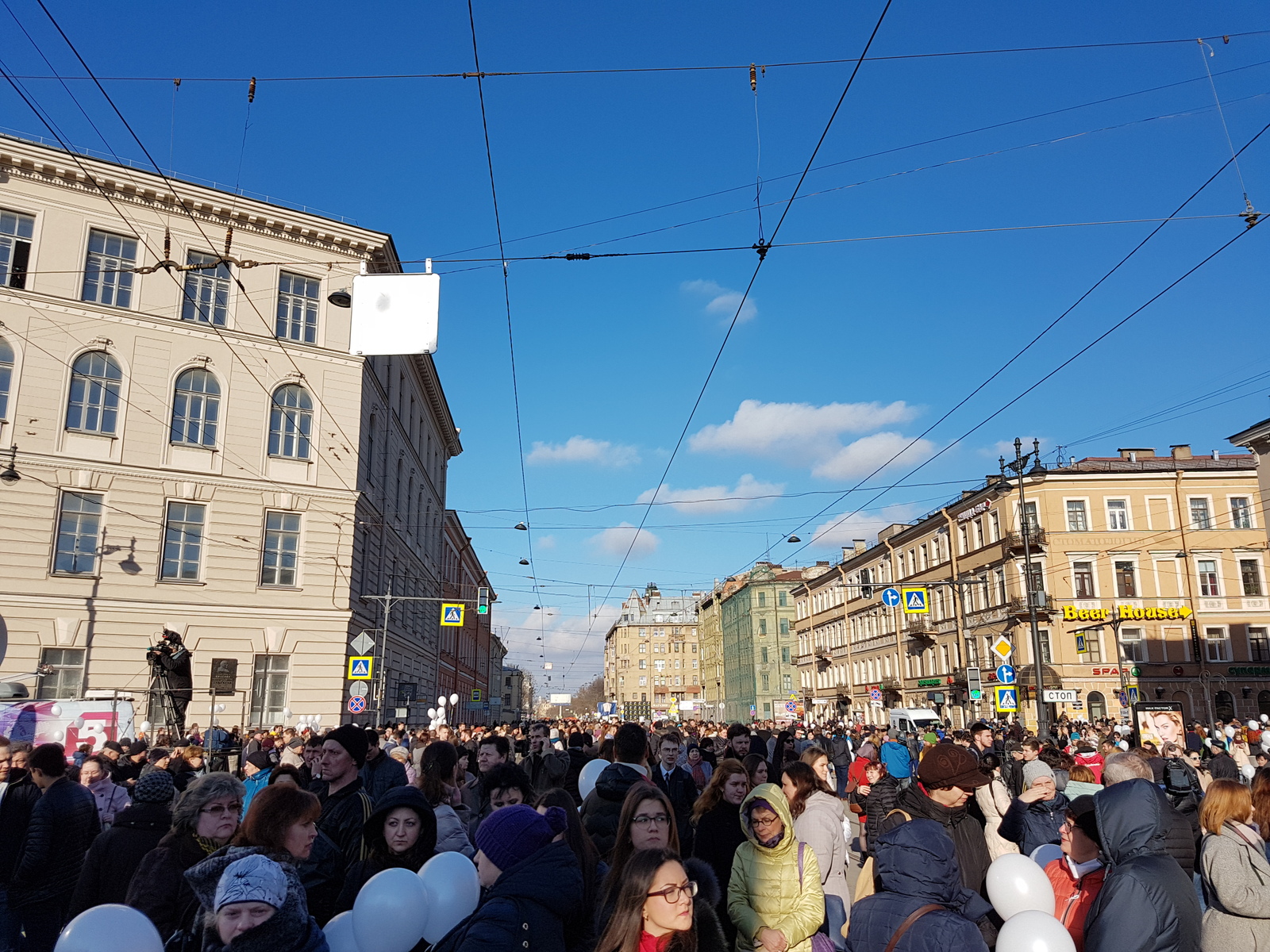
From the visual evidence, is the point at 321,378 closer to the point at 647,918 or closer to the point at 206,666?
the point at 206,666

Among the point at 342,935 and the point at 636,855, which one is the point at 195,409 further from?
the point at 636,855

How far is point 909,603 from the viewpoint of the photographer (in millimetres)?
32281

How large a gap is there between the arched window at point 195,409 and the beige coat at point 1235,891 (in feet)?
102

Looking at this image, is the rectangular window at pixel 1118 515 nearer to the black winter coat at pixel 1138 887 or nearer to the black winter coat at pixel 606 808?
the black winter coat at pixel 606 808

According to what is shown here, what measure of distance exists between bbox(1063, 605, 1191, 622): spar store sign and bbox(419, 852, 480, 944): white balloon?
4674 cm

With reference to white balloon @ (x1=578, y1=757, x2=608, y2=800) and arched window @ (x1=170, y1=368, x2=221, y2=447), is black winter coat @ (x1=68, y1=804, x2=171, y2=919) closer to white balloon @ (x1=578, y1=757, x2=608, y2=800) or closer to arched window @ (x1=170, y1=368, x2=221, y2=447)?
white balloon @ (x1=578, y1=757, x2=608, y2=800)

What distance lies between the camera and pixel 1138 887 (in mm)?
3834

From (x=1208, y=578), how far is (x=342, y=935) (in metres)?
52.2

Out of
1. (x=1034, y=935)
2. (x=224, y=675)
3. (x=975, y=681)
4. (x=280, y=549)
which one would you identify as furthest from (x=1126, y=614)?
(x=1034, y=935)

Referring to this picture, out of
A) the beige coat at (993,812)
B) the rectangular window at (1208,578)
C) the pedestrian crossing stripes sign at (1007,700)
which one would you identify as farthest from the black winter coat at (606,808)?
the rectangular window at (1208,578)

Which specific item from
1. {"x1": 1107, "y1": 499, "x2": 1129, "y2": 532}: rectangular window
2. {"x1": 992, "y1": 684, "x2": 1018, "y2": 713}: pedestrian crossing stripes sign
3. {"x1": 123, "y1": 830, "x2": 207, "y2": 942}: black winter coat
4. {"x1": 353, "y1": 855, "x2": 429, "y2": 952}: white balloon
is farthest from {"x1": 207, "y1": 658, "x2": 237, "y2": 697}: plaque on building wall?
{"x1": 1107, "y1": 499, "x2": 1129, "y2": 532}: rectangular window

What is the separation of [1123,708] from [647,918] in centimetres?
4555

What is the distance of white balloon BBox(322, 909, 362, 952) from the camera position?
3.82 meters

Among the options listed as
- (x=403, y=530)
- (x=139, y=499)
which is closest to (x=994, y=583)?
(x=403, y=530)
